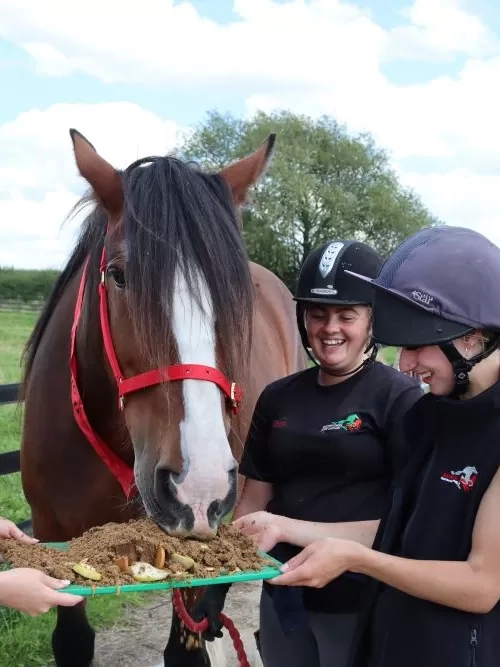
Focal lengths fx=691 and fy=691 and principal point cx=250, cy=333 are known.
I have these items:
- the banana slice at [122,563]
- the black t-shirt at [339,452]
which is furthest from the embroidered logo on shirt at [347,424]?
the banana slice at [122,563]

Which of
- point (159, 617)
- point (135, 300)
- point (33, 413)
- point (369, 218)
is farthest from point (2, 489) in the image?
point (369, 218)

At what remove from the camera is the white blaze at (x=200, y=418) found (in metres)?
1.74

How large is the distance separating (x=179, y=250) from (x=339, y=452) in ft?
2.56

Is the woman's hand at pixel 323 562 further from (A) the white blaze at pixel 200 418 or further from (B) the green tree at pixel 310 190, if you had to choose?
(B) the green tree at pixel 310 190

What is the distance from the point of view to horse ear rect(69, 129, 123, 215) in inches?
92.4

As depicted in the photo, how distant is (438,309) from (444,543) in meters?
0.54

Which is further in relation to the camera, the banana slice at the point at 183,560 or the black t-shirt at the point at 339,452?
the black t-shirt at the point at 339,452

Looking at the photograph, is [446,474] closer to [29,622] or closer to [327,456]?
[327,456]

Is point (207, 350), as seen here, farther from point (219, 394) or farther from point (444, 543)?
point (444, 543)

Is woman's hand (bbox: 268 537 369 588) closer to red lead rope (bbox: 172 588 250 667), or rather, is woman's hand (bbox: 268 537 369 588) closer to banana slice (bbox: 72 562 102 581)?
banana slice (bbox: 72 562 102 581)

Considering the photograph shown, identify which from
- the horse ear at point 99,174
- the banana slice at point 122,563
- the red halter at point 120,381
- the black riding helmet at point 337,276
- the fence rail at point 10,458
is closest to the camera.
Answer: the banana slice at point 122,563

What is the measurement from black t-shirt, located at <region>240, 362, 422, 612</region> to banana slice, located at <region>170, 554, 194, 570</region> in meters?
0.51

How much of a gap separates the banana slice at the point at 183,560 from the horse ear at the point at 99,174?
1242 mm

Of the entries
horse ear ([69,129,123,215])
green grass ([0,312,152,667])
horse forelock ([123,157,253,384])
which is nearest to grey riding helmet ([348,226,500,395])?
horse forelock ([123,157,253,384])
